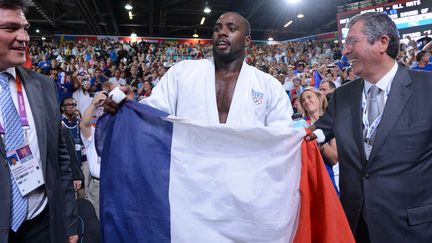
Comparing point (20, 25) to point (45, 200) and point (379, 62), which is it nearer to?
point (45, 200)

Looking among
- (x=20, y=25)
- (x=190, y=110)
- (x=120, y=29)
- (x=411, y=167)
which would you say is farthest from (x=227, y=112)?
(x=120, y=29)

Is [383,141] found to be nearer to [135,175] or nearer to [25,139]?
[135,175]

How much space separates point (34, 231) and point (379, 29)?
2.13 metres

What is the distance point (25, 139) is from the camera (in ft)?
5.74

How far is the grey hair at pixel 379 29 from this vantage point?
205 centimetres

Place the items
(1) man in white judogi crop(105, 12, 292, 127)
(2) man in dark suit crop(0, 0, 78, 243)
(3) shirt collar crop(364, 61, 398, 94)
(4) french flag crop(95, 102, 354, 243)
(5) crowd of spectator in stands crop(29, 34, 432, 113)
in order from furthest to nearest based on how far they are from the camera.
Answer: (5) crowd of spectator in stands crop(29, 34, 432, 113), (1) man in white judogi crop(105, 12, 292, 127), (3) shirt collar crop(364, 61, 398, 94), (4) french flag crop(95, 102, 354, 243), (2) man in dark suit crop(0, 0, 78, 243)

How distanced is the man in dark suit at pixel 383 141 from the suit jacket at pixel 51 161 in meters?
1.59

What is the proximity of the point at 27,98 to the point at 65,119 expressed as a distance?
337cm

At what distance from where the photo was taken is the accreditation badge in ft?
5.46

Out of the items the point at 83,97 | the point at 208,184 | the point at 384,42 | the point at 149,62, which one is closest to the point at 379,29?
the point at 384,42

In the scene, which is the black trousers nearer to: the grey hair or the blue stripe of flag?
the blue stripe of flag

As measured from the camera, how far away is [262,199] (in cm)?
196

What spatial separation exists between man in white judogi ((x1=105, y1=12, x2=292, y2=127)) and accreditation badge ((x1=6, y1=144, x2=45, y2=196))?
2.73 ft

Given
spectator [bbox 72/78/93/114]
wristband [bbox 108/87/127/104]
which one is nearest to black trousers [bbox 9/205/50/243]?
wristband [bbox 108/87/127/104]
